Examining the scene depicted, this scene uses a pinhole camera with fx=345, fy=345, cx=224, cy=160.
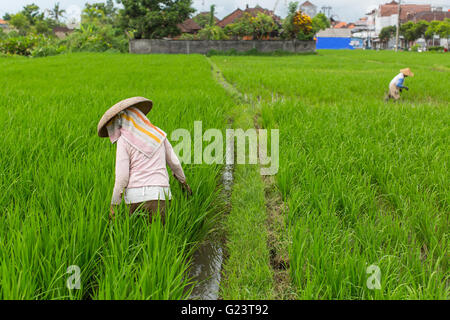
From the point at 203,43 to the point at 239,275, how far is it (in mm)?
22726

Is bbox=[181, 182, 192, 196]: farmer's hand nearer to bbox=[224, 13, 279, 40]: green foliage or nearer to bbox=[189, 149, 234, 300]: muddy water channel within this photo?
bbox=[189, 149, 234, 300]: muddy water channel

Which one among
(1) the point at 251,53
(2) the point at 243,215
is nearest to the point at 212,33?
(1) the point at 251,53

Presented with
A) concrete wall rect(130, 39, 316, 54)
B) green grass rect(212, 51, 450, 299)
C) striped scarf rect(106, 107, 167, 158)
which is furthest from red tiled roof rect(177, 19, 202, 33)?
striped scarf rect(106, 107, 167, 158)

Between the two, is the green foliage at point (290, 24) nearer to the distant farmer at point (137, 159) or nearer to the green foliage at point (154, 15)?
the green foliage at point (154, 15)

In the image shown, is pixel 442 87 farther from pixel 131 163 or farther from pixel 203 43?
pixel 203 43

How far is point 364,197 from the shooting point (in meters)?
1.83

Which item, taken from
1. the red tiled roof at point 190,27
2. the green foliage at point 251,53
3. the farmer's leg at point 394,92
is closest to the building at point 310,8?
the red tiled roof at point 190,27

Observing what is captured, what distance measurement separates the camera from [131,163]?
148 cm

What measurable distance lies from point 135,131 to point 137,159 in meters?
0.12

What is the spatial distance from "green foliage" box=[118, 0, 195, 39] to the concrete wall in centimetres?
131

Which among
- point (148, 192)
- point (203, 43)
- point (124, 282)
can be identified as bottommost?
point (124, 282)

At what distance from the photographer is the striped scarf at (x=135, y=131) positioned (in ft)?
4.72

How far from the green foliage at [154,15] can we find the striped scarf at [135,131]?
22905mm

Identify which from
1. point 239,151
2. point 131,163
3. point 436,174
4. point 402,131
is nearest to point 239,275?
point 131,163
